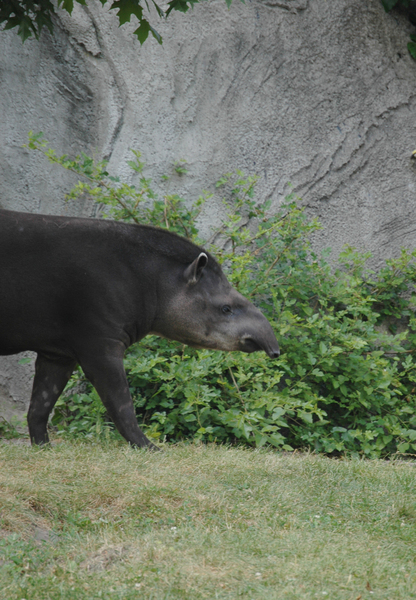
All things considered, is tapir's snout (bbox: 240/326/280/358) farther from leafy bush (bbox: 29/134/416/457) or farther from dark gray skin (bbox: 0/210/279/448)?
leafy bush (bbox: 29/134/416/457)

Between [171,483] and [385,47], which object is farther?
[385,47]

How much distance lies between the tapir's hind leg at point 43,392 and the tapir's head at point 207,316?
86 cm

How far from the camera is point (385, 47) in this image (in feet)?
27.3

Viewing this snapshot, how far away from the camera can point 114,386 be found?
4.97 metres

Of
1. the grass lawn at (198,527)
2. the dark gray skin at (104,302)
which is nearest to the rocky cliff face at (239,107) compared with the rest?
the dark gray skin at (104,302)

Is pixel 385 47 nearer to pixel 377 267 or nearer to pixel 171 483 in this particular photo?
pixel 377 267

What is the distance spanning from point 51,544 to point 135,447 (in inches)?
68.1

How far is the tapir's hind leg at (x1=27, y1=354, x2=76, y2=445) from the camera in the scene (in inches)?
209

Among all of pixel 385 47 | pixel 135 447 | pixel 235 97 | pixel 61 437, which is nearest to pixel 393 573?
pixel 135 447

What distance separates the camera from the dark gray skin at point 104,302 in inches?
193

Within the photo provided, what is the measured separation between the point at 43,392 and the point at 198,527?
7.75ft

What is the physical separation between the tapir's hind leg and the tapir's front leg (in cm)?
43

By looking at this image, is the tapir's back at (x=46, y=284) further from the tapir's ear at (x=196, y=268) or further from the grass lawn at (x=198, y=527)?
the grass lawn at (x=198, y=527)

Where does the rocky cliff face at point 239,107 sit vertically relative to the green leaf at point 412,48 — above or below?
below
